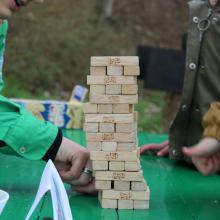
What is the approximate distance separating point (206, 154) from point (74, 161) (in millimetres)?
496

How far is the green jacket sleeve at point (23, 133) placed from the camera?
1.65 meters

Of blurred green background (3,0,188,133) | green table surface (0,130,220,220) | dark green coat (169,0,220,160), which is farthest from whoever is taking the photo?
blurred green background (3,0,188,133)

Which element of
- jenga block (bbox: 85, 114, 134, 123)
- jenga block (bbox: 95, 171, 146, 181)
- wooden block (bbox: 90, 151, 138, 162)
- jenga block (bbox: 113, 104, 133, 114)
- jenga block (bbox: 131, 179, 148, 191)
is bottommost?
jenga block (bbox: 131, 179, 148, 191)

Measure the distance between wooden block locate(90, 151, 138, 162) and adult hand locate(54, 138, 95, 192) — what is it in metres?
0.09

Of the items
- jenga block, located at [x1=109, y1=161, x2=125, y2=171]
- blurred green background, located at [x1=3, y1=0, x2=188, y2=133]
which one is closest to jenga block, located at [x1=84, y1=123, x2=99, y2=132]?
jenga block, located at [x1=109, y1=161, x2=125, y2=171]

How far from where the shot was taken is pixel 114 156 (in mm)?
1612

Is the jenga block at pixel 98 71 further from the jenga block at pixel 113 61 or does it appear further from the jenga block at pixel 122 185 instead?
the jenga block at pixel 122 185

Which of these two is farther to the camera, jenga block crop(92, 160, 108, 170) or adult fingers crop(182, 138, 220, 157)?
jenga block crop(92, 160, 108, 170)

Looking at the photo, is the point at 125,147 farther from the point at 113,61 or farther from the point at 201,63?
the point at 201,63

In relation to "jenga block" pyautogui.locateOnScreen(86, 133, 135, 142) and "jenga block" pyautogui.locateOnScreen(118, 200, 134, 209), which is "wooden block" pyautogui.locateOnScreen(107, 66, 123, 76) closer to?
"jenga block" pyautogui.locateOnScreen(86, 133, 135, 142)

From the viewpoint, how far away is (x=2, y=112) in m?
1.65

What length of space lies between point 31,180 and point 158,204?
17.0 inches

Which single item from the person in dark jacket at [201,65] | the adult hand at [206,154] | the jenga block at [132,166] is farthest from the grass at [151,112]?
the adult hand at [206,154]

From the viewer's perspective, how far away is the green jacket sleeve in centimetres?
165
